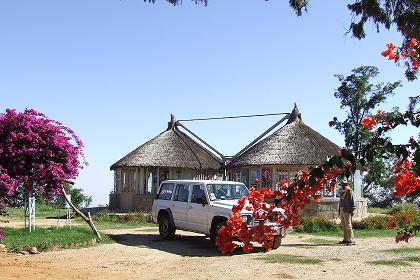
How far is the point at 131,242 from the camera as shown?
51.2ft

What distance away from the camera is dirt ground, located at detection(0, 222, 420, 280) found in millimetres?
10258

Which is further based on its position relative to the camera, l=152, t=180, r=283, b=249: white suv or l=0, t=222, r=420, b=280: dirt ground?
l=152, t=180, r=283, b=249: white suv

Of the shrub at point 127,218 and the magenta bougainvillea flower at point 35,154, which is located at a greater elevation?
the magenta bougainvillea flower at point 35,154

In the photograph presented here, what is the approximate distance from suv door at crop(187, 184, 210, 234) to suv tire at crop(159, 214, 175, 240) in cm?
98

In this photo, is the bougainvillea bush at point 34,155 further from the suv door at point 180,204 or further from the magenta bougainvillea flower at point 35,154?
the suv door at point 180,204

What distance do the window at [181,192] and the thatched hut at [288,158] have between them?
9317 mm

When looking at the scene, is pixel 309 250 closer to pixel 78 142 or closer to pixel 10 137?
pixel 78 142

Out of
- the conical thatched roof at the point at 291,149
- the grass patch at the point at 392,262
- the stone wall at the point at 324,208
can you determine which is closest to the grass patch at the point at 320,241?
the grass patch at the point at 392,262

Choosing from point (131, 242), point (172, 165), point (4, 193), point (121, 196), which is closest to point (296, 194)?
point (4, 193)

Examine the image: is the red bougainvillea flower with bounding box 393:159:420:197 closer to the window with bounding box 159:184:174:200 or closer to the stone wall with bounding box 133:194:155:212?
the window with bounding box 159:184:174:200

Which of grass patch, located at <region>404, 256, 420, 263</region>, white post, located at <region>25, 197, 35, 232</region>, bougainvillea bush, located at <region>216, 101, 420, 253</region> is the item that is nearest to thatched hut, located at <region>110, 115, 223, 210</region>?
white post, located at <region>25, 197, 35, 232</region>

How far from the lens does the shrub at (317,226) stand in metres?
18.8

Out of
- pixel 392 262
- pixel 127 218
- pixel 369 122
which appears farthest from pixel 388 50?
pixel 127 218

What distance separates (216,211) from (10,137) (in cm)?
592
